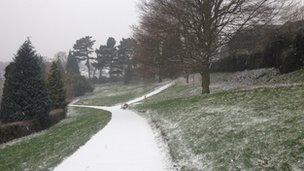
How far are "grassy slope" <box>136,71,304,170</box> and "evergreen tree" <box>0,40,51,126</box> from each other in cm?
1643

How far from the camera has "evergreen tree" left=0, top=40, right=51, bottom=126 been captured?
1367 inches

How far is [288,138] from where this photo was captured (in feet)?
38.9

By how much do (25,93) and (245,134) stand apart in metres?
25.6

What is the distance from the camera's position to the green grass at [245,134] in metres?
11.3

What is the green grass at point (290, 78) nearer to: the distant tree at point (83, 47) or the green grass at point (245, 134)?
the green grass at point (245, 134)

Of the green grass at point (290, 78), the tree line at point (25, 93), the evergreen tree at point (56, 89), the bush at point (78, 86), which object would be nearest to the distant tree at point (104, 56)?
the bush at point (78, 86)

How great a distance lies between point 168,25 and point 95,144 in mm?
15473

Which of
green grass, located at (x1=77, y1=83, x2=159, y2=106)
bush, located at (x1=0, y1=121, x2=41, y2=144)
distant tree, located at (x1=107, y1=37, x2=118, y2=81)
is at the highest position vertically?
distant tree, located at (x1=107, y1=37, x2=118, y2=81)

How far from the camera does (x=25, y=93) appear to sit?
116 feet

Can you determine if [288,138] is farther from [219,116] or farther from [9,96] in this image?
[9,96]

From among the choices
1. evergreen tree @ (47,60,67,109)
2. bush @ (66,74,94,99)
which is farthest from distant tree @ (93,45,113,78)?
evergreen tree @ (47,60,67,109)

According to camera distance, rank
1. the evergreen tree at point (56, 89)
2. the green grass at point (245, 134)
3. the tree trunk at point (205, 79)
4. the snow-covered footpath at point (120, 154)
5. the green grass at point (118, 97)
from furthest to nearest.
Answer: the green grass at point (118, 97) → the evergreen tree at point (56, 89) → the tree trunk at point (205, 79) → the snow-covered footpath at point (120, 154) → the green grass at point (245, 134)

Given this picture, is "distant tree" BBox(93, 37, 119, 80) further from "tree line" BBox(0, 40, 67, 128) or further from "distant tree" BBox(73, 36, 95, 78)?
"tree line" BBox(0, 40, 67, 128)

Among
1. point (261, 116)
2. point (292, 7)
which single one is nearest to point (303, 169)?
point (261, 116)
